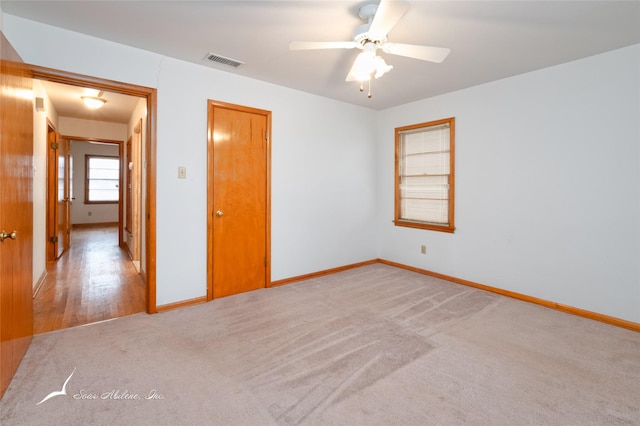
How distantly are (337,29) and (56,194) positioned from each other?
16.9 feet

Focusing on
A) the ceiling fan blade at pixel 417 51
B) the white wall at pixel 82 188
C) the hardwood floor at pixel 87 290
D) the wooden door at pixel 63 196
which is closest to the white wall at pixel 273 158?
the hardwood floor at pixel 87 290

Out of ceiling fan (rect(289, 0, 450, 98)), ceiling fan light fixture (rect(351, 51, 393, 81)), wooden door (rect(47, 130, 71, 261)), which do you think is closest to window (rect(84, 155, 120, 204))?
wooden door (rect(47, 130, 71, 261))

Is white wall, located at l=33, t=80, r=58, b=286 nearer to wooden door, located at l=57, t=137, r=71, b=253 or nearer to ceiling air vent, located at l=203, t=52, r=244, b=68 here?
wooden door, located at l=57, t=137, r=71, b=253

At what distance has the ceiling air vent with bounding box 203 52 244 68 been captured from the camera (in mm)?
3031

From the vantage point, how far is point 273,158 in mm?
3873

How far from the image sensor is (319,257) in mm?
4410

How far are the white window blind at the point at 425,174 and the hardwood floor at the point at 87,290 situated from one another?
12.1ft

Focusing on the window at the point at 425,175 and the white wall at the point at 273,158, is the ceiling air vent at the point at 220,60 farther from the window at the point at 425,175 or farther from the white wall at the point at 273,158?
the window at the point at 425,175

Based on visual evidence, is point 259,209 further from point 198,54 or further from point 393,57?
point 393,57

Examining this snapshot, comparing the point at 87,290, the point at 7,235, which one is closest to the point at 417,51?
the point at 7,235

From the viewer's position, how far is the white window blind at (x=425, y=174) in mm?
4281

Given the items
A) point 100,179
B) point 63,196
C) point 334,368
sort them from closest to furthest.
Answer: point 334,368 → point 63,196 → point 100,179

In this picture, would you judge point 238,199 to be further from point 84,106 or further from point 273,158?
point 84,106

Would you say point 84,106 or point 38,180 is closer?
point 38,180
